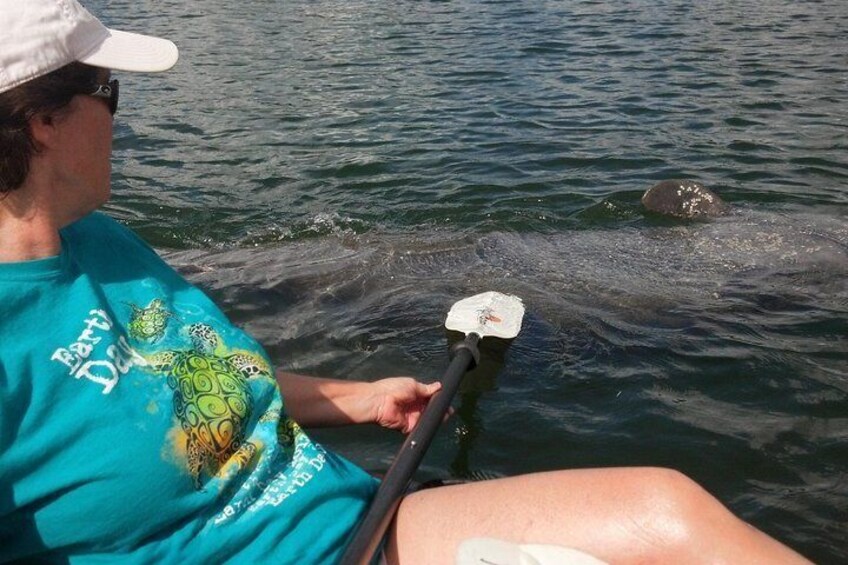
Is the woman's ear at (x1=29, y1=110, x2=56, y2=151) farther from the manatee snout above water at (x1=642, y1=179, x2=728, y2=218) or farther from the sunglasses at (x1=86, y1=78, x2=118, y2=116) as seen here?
the manatee snout above water at (x1=642, y1=179, x2=728, y2=218)

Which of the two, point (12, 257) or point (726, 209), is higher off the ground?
point (12, 257)

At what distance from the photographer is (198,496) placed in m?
2.23

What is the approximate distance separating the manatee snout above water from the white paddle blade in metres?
4.00

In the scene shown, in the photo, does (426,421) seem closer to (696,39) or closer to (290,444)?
(290,444)

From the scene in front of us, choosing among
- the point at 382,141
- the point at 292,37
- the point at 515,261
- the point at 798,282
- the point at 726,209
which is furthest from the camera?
the point at 292,37

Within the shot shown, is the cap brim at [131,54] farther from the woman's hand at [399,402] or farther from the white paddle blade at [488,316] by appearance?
the white paddle blade at [488,316]

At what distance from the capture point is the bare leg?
2289 mm

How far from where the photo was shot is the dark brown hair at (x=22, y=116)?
2.08 metres

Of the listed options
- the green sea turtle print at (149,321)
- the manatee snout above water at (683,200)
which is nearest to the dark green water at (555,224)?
the manatee snout above water at (683,200)

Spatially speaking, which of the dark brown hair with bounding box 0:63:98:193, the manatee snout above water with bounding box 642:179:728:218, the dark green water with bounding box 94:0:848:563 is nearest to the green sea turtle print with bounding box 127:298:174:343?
the dark brown hair with bounding box 0:63:98:193

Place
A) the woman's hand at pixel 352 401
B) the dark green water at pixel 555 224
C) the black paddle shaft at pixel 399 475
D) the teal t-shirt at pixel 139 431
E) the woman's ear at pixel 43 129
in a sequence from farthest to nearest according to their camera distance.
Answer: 1. the dark green water at pixel 555 224
2. the woman's hand at pixel 352 401
3. the black paddle shaft at pixel 399 475
4. the woman's ear at pixel 43 129
5. the teal t-shirt at pixel 139 431

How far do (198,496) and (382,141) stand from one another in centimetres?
867

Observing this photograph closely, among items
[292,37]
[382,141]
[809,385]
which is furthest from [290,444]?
[292,37]

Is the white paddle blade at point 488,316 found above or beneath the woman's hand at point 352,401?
beneath
